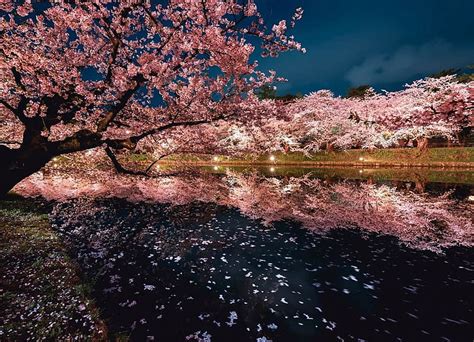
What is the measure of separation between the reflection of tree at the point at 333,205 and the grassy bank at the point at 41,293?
6.30m

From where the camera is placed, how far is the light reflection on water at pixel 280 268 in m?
8.08

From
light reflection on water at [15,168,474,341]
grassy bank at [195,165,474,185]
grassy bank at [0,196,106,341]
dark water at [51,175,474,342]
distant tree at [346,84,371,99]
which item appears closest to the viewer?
grassy bank at [0,196,106,341]

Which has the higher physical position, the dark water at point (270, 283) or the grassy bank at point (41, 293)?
the grassy bank at point (41, 293)

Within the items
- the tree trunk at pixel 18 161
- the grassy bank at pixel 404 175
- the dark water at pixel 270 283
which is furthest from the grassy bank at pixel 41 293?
the grassy bank at pixel 404 175

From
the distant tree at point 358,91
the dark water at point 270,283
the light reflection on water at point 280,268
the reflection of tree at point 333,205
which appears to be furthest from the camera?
the distant tree at point 358,91

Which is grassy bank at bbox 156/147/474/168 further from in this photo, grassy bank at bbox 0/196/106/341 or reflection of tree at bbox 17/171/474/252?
grassy bank at bbox 0/196/106/341

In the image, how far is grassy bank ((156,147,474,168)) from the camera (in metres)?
52.6

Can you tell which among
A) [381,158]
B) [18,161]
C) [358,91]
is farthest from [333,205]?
[358,91]

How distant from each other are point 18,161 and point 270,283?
31.1 ft

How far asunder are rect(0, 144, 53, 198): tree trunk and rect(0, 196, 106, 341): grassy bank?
9.56 ft

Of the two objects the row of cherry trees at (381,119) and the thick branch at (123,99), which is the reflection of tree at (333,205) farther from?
the row of cherry trees at (381,119)

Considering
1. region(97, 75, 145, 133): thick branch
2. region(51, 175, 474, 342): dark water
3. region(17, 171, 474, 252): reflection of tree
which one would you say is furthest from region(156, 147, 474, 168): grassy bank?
region(97, 75, 145, 133): thick branch

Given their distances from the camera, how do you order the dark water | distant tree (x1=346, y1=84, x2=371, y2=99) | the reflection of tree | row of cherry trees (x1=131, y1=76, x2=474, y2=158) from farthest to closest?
distant tree (x1=346, y1=84, x2=371, y2=99)
row of cherry trees (x1=131, y1=76, x2=474, y2=158)
the reflection of tree
the dark water

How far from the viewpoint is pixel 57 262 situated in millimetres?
11727
